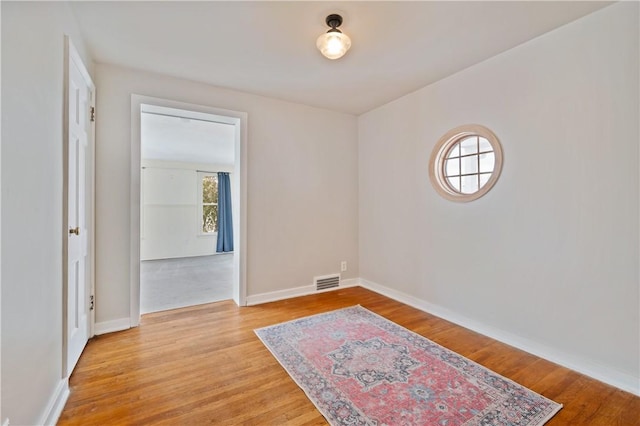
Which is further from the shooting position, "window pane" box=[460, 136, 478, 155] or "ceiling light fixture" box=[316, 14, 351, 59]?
"window pane" box=[460, 136, 478, 155]

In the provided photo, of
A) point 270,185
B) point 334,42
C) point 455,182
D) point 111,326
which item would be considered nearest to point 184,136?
point 270,185

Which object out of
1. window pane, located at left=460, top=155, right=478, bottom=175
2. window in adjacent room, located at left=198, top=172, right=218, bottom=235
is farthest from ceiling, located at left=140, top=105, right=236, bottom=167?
window pane, located at left=460, top=155, right=478, bottom=175

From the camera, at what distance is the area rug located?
1.59m

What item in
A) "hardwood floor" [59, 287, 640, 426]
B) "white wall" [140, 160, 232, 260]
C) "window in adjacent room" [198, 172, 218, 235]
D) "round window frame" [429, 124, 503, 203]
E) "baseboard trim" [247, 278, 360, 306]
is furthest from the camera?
"window in adjacent room" [198, 172, 218, 235]

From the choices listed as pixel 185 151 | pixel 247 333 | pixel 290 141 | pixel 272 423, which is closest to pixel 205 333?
pixel 247 333

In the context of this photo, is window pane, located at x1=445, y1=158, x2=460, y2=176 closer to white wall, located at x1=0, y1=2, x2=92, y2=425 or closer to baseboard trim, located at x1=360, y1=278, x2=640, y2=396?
baseboard trim, located at x1=360, y1=278, x2=640, y2=396

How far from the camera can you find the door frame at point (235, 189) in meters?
2.72

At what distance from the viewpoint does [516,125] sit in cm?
236

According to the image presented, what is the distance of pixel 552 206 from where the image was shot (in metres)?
2.16

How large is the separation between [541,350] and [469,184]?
1.52 m

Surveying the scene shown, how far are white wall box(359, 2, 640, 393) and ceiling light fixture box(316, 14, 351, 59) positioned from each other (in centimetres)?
140

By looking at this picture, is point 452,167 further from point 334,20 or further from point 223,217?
point 223,217

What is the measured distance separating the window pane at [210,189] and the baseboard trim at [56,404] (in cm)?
611

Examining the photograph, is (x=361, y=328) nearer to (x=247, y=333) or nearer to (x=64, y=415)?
(x=247, y=333)
